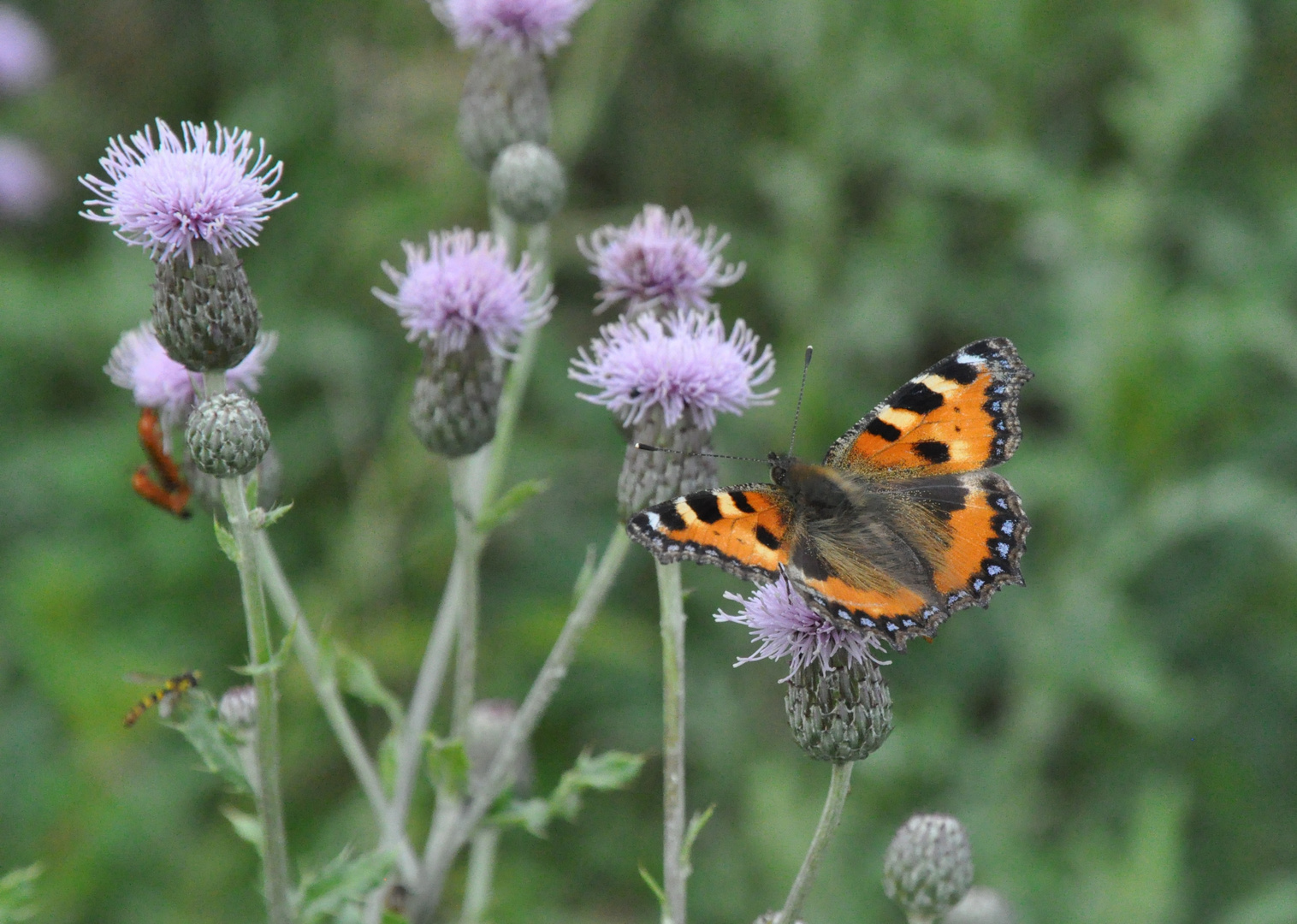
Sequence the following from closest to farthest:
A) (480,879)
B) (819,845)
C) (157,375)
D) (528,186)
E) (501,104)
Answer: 1. (819,845)
2. (157,375)
3. (480,879)
4. (528,186)
5. (501,104)

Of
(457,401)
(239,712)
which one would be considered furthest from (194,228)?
(239,712)

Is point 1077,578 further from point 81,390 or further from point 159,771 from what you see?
point 81,390

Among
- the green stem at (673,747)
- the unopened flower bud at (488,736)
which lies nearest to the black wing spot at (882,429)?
the green stem at (673,747)

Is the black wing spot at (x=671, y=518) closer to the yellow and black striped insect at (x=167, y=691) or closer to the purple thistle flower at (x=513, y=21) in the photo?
the yellow and black striped insect at (x=167, y=691)

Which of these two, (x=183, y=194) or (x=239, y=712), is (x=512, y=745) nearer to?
(x=239, y=712)

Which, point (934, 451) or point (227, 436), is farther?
point (934, 451)

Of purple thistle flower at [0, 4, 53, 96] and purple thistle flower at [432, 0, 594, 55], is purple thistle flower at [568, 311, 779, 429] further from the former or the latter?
purple thistle flower at [0, 4, 53, 96]

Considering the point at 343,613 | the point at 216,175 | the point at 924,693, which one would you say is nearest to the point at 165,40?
the point at 343,613
